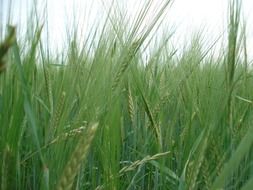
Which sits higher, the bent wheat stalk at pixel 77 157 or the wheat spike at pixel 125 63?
the wheat spike at pixel 125 63

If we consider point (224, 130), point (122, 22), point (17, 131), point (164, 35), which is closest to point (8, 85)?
point (17, 131)

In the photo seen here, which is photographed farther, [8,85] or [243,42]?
[243,42]

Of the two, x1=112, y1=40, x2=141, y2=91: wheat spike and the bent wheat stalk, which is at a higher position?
x1=112, y1=40, x2=141, y2=91: wheat spike

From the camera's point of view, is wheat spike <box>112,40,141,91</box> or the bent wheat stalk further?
wheat spike <box>112,40,141,91</box>

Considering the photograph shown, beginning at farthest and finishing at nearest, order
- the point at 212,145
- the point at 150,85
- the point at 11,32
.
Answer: the point at 150,85
the point at 212,145
the point at 11,32

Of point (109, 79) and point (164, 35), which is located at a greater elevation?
point (164, 35)

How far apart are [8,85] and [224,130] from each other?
0.50 meters

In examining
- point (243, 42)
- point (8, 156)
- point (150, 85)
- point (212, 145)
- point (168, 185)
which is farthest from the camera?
point (150, 85)

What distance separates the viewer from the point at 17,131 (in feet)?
1.83

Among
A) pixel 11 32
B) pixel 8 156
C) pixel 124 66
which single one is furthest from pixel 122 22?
pixel 11 32

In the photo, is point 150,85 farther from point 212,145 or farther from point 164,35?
point 212,145

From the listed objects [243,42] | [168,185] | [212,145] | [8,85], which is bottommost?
[168,185]

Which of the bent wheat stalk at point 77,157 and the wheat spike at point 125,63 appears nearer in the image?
the bent wheat stalk at point 77,157

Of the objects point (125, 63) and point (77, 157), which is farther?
point (125, 63)
